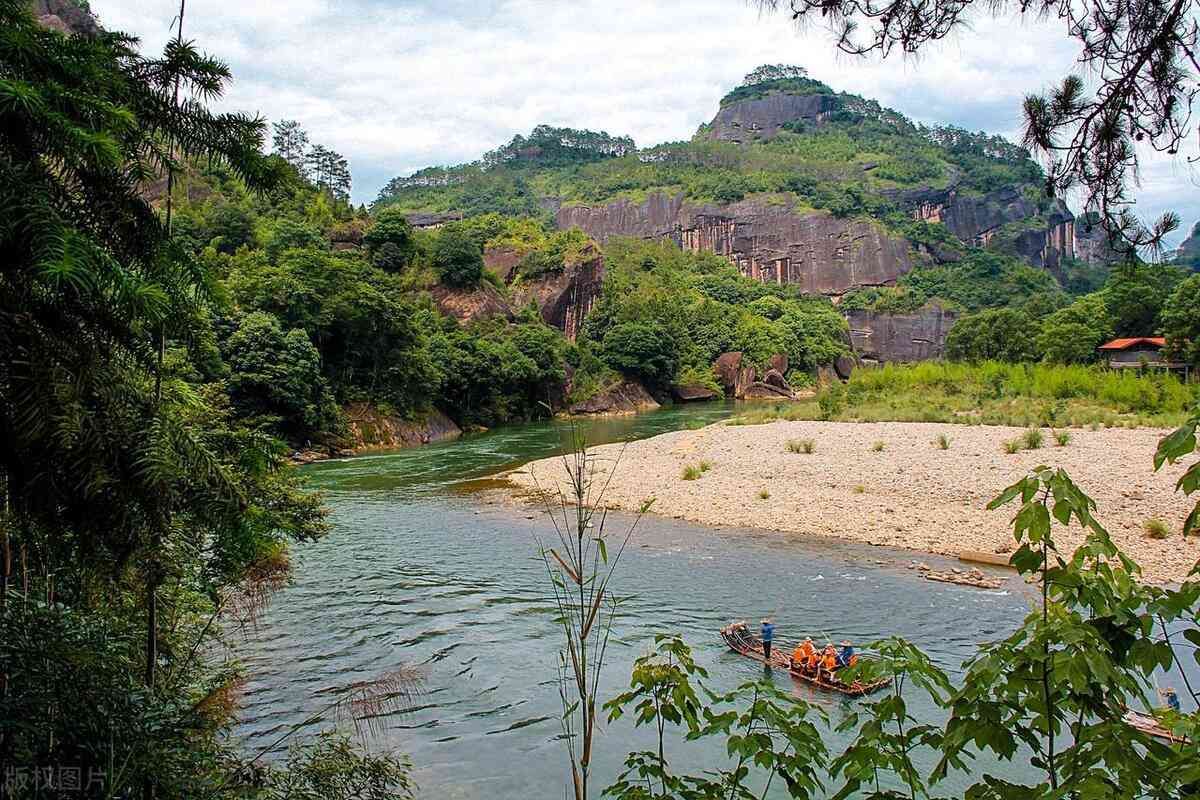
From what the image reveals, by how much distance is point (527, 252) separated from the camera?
7175cm

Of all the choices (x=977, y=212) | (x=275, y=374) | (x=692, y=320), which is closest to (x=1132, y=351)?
(x=692, y=320)

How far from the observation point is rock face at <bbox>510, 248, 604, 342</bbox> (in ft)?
231

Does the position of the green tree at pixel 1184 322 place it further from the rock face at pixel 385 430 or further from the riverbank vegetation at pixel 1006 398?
the rock face at pixel 385 430

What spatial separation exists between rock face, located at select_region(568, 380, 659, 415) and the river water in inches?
1530

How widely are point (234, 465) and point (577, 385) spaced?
56.5 metres

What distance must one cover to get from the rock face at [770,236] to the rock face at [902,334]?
1072cm

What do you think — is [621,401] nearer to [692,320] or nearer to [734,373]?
[734,373]

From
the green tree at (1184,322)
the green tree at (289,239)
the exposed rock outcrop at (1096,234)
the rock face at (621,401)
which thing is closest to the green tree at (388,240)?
the green tree at (289,239)

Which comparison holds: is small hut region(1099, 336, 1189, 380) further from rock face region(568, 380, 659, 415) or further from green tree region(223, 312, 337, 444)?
green tree region(223, 312, 337, 444)

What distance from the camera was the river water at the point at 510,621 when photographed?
870cm

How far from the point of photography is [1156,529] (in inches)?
588

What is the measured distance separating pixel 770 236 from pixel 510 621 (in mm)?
114085

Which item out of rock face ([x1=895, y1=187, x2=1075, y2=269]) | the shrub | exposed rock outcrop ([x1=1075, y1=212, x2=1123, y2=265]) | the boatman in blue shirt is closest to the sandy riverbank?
the shrub

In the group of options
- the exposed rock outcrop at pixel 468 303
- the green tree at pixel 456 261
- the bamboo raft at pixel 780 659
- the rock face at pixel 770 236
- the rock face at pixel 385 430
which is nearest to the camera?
the bamboo raft at pixel 780 659
